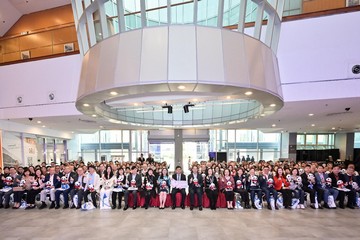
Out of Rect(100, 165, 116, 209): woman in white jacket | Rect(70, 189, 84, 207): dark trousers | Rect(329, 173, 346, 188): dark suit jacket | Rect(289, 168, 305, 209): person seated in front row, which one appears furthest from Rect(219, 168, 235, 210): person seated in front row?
Rect(70, 189, 84, 207): dark trousers

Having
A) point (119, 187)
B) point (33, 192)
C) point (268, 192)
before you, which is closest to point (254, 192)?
point (268, 192)

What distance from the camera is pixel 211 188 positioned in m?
7.84

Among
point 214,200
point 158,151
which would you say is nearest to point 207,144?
point 158,151

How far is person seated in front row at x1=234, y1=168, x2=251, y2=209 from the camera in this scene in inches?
311

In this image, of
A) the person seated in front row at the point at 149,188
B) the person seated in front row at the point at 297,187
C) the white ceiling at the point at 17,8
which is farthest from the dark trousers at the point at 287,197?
the white ceiling at the point at 17,8

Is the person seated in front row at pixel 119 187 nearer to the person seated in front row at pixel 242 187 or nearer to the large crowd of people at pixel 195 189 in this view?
the large crowd of people at pixel 195 189

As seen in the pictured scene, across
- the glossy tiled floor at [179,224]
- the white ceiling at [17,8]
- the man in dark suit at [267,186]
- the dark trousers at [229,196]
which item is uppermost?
the white ceiling at [17,8]

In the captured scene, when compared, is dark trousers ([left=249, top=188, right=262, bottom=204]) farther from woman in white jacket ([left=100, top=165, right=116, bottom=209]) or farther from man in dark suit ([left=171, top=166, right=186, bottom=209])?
woman in white jacket ([left=100, top=165, right=116, bottom=209])

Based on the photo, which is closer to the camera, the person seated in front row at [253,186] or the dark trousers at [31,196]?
the person seated in front row at [253,186]

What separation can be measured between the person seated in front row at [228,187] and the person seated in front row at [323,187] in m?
3.24

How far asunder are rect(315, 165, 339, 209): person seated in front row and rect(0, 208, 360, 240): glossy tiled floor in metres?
0.58

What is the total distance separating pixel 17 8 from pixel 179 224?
18461mm

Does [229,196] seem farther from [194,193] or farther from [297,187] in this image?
[297,187]

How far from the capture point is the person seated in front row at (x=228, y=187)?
25.4 ft
